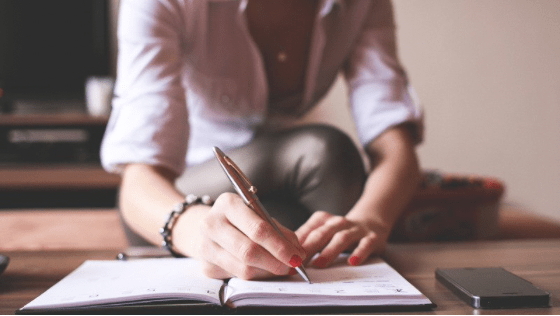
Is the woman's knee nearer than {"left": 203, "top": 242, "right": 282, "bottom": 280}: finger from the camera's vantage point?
No

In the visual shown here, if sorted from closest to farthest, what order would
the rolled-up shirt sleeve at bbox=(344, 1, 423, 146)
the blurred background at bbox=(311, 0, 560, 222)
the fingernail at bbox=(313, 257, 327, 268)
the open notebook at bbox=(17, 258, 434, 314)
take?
1. the open notebook at bbox=(17, 258, 434, 314)
2. the fingernail at bbox=(313, 257, 327, 268)
3. the rolled-up shirt sleeve at bbox=(344, 1, 423, 146)
4. the blurred background at bbox=(311, 0, 560, 222)

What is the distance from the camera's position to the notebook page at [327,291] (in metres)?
0.36

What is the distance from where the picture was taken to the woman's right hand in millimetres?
391

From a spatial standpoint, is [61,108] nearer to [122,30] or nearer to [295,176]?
[122,30]

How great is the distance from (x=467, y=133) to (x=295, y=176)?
1784 millimetres

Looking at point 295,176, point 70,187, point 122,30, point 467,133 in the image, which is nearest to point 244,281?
point 295,176

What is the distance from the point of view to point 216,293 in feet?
1.24

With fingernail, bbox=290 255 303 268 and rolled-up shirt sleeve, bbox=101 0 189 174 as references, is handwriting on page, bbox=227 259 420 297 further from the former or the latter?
rolled-up shirt sleeve, bbox=101 0 189 174

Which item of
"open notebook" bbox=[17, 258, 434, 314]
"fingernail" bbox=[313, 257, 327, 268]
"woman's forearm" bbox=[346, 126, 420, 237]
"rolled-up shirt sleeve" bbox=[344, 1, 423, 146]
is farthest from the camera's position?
"rolled-up shirt sleeve" bbox=[344, 1, 423, 146]

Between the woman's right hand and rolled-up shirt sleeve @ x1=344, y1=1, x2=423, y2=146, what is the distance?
1.42 feet

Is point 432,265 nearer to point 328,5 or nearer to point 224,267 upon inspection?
point 224,267

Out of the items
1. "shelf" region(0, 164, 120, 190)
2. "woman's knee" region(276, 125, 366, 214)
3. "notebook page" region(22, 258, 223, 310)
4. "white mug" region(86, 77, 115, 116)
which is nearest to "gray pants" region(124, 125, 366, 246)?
"woman's knee" region(276, 125, 366, 214)

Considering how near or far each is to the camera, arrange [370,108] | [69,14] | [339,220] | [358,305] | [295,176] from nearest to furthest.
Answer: [358,305]
[339,220]
[295,176]
[370,108]
[69,14]

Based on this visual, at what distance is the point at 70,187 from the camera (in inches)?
77.2
